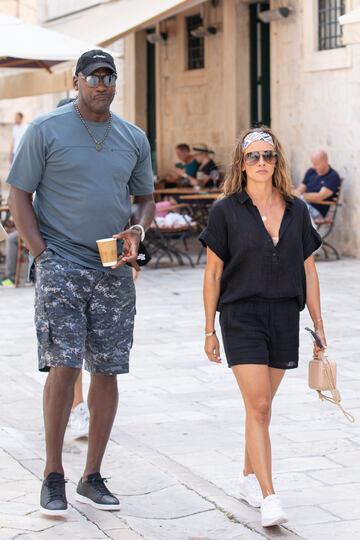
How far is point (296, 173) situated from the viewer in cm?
1748

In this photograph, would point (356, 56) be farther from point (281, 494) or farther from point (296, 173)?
point (281, 494)

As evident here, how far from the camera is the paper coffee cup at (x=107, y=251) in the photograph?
5461 mm

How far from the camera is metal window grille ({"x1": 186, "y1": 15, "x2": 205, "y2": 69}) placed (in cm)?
2167

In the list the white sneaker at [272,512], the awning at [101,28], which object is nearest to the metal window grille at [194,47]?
the awning at [101,28]

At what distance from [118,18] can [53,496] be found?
12075 mm

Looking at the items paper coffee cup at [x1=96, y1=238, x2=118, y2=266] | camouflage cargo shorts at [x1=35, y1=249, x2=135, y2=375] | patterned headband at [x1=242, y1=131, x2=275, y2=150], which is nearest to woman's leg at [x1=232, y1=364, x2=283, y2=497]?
camouflage cargo shorts at [x1=35, y1=249, x2=135, y2=375]

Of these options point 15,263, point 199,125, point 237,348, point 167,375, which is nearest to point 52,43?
point 15,263

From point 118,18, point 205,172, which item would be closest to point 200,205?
point 118,18

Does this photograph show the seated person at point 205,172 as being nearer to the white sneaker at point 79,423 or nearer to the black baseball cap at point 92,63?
the white sneaker at point 79,423

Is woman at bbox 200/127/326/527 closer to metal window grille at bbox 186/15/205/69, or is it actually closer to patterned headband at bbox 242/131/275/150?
patterned headband at bbox 242/131/275/150

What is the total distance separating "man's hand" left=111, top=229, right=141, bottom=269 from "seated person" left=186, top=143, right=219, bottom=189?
1285 centimetres

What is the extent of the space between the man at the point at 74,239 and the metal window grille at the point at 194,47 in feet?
53.0

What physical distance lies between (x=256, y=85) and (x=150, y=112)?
4432mm

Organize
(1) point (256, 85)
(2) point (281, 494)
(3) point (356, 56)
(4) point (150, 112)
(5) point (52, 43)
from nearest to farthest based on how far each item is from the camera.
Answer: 1. (2) point (281, 494)
2. (5) point (52, 43)
3. (3) point (356, 56)
4. (1) point (256, 85)
5. (4) point (150, 112)
